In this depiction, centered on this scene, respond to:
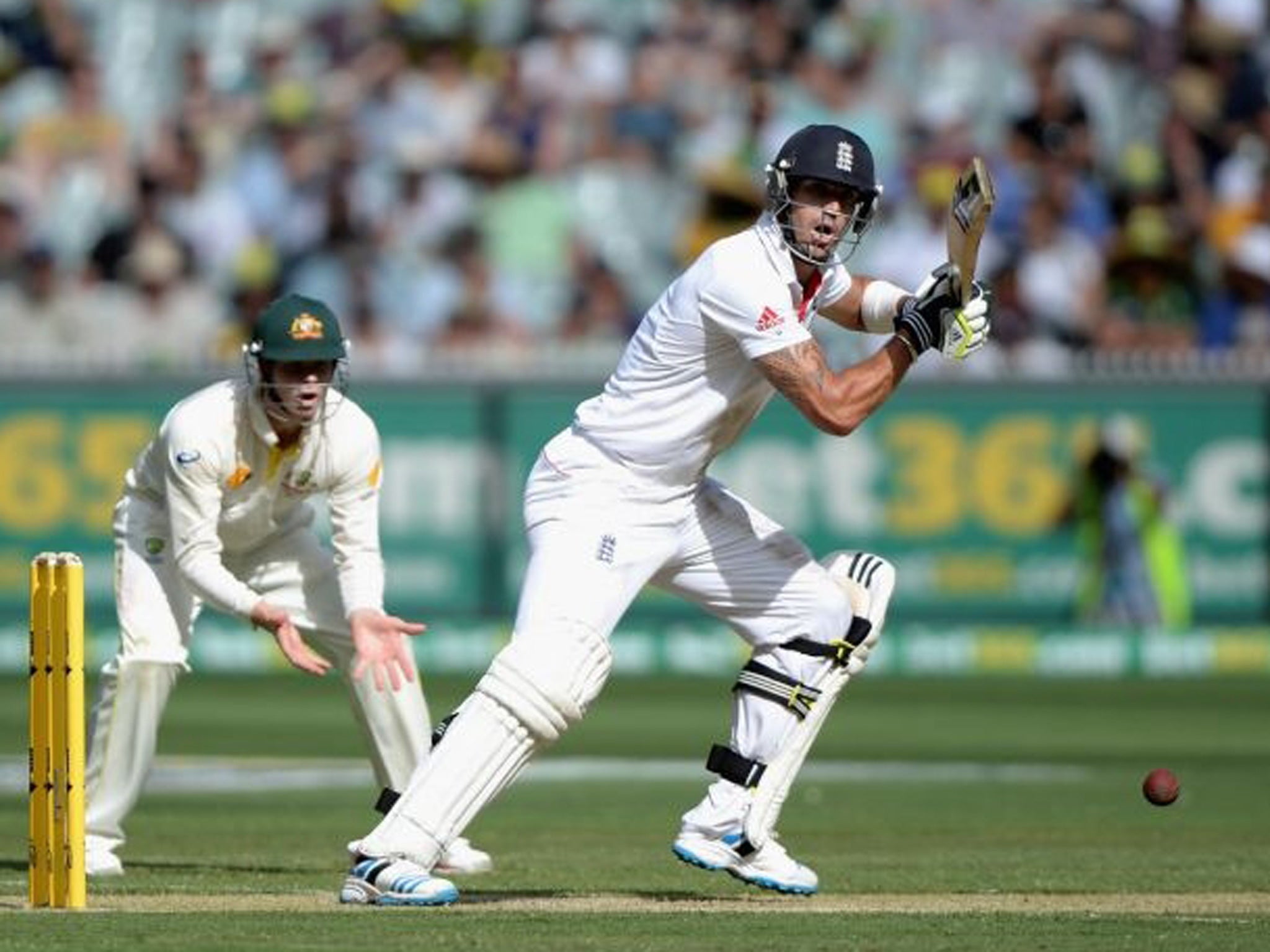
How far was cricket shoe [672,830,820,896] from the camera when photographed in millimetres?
6664

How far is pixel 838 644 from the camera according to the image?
677 cm

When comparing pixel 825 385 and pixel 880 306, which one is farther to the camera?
pixel 880 306

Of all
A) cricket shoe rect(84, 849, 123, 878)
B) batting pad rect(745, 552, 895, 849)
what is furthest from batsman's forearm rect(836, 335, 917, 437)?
cricket shoe rect(84, 849, 123, 878)

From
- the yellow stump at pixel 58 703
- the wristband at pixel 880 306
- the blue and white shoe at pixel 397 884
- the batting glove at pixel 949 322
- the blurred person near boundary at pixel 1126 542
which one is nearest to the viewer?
the yellow stump at pixel 58 703

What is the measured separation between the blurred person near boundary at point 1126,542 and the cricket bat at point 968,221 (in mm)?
9279

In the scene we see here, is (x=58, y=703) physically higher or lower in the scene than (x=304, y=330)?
lower

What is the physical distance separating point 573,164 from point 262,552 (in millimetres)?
9445

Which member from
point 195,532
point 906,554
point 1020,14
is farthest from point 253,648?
point 195,532

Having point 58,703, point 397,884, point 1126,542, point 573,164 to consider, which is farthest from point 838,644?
point 573,164

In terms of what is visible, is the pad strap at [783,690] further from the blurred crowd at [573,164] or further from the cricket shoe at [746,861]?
the blurred crowd at [573,164]

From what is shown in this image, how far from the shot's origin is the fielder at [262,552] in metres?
7.12

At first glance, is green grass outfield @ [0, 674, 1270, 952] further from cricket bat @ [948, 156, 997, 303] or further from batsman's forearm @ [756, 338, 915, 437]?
cricket bat @ [948, 156, 997, 303]

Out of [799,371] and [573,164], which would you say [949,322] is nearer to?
[799,371]

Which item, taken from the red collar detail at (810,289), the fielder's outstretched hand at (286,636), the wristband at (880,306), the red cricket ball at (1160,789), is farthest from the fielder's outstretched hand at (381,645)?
the red cricket ball at (1160,789)
